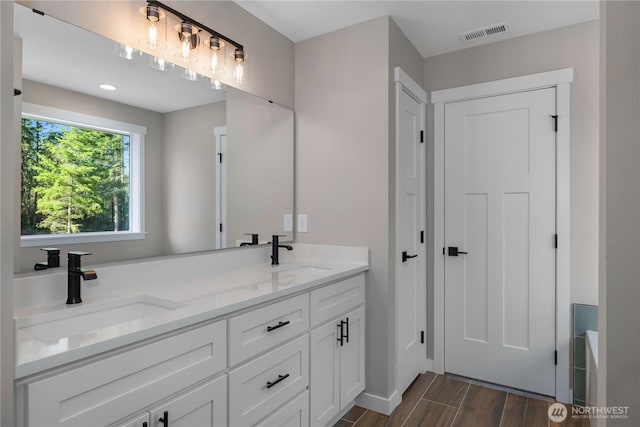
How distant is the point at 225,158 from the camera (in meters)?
2.21

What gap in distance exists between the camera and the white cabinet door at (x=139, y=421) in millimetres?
1062

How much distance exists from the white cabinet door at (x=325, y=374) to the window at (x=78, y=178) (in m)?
1.03

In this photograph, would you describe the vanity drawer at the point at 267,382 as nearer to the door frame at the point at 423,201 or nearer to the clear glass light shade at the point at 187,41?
the door frame at the point at 423,201

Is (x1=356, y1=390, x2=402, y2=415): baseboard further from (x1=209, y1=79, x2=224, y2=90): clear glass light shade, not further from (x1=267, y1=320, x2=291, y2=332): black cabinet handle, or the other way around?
(x1=209, y1=79, x2=224, y2=90): clear glass light shade

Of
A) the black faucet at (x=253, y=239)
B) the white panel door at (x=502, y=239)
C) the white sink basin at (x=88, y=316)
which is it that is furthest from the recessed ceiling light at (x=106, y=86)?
the white panel door at (x=502, y=239)

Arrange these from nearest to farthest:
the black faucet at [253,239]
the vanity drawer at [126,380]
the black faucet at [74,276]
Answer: the vanity drawer at [126,380], the black faucet at [74,276], the black faucet at [253,239]

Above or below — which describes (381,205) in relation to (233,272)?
above

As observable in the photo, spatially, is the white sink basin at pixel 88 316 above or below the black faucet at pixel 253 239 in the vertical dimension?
below

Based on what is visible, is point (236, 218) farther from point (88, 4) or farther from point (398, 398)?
point (398, 398)

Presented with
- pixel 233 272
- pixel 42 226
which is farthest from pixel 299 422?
pixel 42 226

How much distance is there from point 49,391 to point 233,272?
124cm

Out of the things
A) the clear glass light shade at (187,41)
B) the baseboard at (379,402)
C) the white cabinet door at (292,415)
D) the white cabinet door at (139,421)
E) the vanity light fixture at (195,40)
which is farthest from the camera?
the baseboard at (379,402)

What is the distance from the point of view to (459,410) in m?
2.32

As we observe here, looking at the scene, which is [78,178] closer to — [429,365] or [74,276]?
[74,276]
